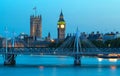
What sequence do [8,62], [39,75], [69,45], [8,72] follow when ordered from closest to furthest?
[39,75], [8,72], [8,62], [69,45]

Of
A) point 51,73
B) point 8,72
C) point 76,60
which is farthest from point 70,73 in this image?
point 76,60

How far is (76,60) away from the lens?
3521 inches

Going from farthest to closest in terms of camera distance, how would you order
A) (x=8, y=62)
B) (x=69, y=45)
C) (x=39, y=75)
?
(x=69, y=45) → (x=8, y=62) → (x=39, y=75)

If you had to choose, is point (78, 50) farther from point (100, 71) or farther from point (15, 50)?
point (100, 71)

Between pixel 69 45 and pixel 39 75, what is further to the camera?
pixel 69 45

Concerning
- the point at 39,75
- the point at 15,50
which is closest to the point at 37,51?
the point at 15,50

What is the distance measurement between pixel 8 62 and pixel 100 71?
Result: 60.9 feet

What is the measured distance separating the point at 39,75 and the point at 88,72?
7415 mm

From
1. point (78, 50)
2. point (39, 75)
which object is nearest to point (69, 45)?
point (78, 50)

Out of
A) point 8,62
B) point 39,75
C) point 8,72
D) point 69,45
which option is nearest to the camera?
point 39,75

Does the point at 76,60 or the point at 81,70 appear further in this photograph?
the point at 76,60

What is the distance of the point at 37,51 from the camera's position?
89875 millimetres

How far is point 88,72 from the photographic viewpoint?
7356cm

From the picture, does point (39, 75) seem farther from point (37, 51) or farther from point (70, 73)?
point (37, 51)
